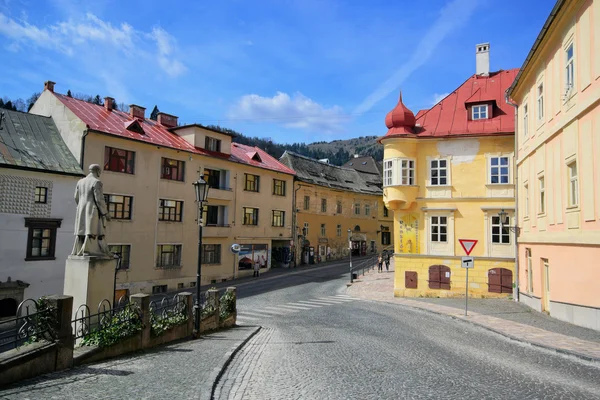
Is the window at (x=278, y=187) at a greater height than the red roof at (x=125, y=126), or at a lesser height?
lesser

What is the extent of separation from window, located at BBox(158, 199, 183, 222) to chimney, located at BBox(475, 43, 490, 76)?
21858mm

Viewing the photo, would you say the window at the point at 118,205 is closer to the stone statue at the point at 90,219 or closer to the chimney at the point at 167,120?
the chimney at the point at 167,120

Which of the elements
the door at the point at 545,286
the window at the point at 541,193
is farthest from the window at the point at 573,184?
the door at the point at 545,286

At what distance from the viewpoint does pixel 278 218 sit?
40.5 metres

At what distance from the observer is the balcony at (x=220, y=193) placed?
33.8 m

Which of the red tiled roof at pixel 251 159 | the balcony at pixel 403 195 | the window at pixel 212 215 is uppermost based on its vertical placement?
the red tiled roof at pixel 251 159

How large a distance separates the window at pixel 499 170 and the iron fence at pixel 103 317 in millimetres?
19803

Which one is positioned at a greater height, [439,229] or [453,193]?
[453,193]

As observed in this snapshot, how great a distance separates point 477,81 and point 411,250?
11262 mm

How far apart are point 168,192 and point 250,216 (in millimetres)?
8686

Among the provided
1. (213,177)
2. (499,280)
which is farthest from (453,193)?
(213,177)

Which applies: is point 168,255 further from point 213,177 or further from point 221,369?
point 221,369

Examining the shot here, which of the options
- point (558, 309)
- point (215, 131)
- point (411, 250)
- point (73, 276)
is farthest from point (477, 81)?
point (73, 276)

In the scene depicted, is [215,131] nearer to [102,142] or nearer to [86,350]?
[102,142]
